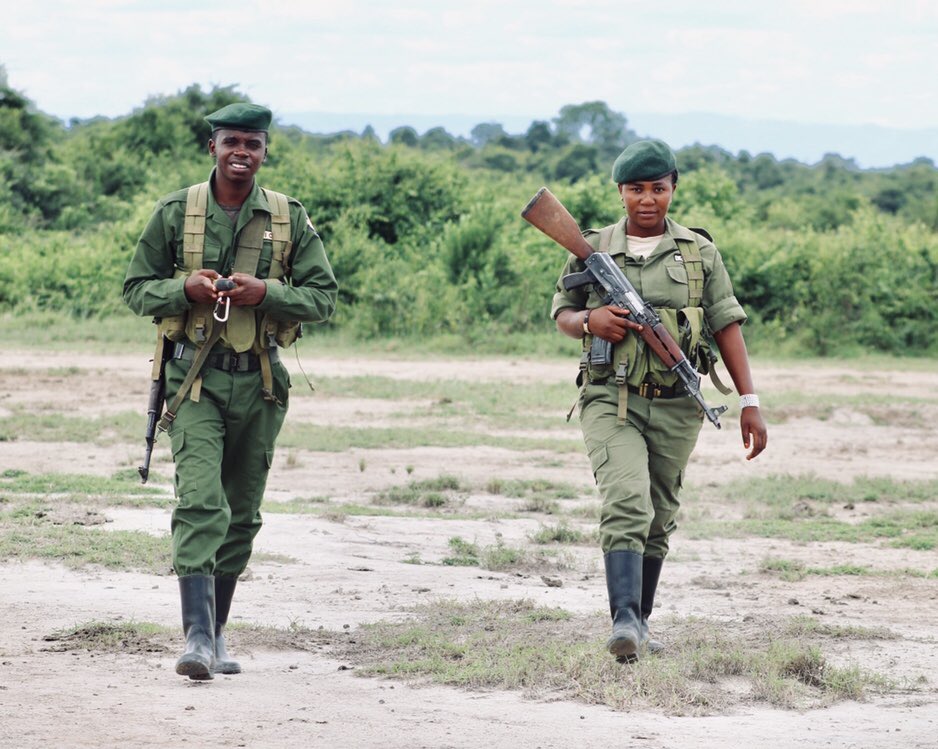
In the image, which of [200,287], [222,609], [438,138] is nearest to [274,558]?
[222,609]

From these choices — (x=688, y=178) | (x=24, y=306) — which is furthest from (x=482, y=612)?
(x=688, y=178)

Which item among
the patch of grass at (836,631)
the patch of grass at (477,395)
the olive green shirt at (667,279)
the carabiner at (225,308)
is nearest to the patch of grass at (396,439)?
the patch of grass at (477,395)

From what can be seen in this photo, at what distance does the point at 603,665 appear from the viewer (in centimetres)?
504

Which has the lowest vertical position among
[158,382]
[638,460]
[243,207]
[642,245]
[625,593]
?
[625,593]

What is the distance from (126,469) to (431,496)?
2167 mm

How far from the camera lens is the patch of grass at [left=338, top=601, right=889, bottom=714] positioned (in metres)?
4.89

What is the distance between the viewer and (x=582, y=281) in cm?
527

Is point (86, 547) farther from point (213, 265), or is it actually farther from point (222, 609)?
point (213, 265)

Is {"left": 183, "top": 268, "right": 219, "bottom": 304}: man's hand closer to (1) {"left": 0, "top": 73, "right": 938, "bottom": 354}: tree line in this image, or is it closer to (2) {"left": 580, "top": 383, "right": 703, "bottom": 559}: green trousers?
(2) {"left": 580, "top": 383, "right": 703, "bottom": 559}: green trousers

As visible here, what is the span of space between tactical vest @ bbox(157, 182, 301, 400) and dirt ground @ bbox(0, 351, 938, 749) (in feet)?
3.31

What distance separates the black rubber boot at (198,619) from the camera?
4.84m

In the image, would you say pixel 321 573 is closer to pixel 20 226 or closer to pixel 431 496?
pixel 431 496

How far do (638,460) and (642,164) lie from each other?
99 centimetres

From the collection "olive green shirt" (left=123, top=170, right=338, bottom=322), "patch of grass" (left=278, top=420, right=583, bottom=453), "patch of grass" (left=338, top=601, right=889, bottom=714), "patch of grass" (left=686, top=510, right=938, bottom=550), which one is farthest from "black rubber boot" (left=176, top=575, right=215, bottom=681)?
"patch of grass" (left=278, top=420, right=583, bottom=453)
